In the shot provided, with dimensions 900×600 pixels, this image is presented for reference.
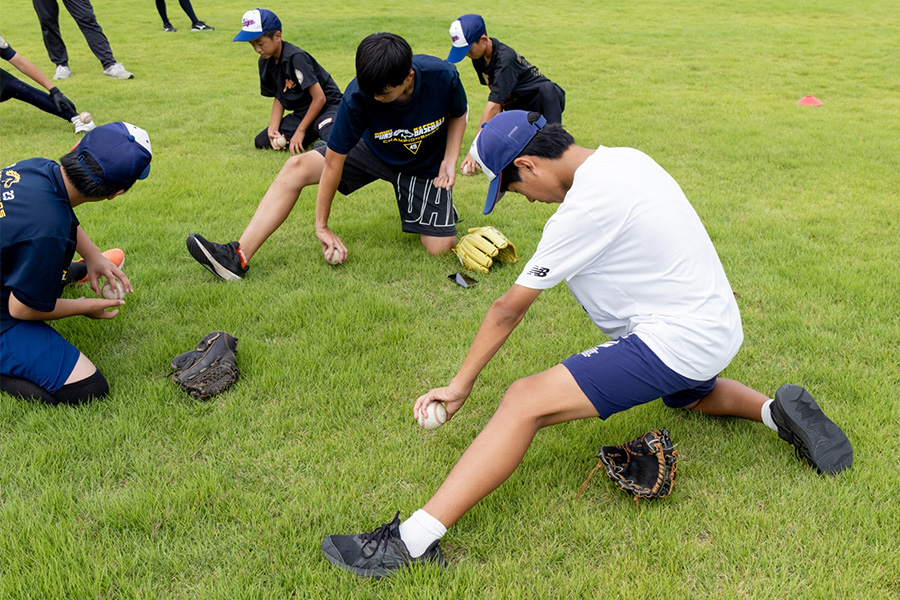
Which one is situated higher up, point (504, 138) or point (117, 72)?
point (504, 138)

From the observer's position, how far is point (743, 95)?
1098 cm

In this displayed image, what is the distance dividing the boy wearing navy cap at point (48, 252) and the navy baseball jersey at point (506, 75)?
14.2ft

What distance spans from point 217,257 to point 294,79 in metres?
3.63

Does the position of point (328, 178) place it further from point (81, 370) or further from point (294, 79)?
point (294, 79)

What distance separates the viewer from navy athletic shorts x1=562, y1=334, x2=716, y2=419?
8.37 feet

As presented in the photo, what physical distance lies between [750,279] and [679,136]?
14.5 feet

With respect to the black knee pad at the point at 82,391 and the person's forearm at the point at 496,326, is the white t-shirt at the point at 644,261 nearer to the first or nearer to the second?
the person's forearm at the point at 496,326

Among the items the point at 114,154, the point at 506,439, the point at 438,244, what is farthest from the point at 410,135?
the point at 506,439

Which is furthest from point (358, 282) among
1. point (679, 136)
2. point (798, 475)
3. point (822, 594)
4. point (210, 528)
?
point (679, 136)

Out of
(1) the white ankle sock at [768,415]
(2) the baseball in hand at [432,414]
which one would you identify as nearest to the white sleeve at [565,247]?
(2) the baseball in hand at [432,414]

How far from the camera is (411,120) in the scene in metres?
4.80

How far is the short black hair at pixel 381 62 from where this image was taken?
4051 millimetres

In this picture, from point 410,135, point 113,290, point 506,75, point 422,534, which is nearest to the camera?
point 422,534

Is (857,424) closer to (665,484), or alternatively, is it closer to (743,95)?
(665,484)
